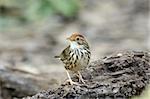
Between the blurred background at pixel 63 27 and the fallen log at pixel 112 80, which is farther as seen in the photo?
the blurred background at pixel 63 27

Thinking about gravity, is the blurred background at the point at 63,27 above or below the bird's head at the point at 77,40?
above

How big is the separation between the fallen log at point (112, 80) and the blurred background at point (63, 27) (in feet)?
13.6

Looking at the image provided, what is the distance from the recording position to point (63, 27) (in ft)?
41.1

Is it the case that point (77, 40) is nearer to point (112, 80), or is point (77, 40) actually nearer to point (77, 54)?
point (77, 54)

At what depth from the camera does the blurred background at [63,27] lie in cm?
1120

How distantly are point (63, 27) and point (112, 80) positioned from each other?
6663 millimetres

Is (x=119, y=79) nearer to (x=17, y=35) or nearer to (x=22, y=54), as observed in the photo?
(x=22, y=54)

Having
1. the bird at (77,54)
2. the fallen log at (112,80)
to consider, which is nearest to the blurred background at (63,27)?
the fallen log at (112,80)

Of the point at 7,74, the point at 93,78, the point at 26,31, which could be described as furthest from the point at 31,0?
the point at 93,78

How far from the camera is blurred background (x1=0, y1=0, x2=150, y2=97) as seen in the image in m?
11.2

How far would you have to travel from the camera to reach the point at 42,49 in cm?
1151

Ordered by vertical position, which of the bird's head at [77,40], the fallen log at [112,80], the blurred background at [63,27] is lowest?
the fallen log at [112,80]

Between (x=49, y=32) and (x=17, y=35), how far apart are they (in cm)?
60

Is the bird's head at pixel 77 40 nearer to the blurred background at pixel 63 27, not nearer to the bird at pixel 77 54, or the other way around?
the bird at pixel 77 54
